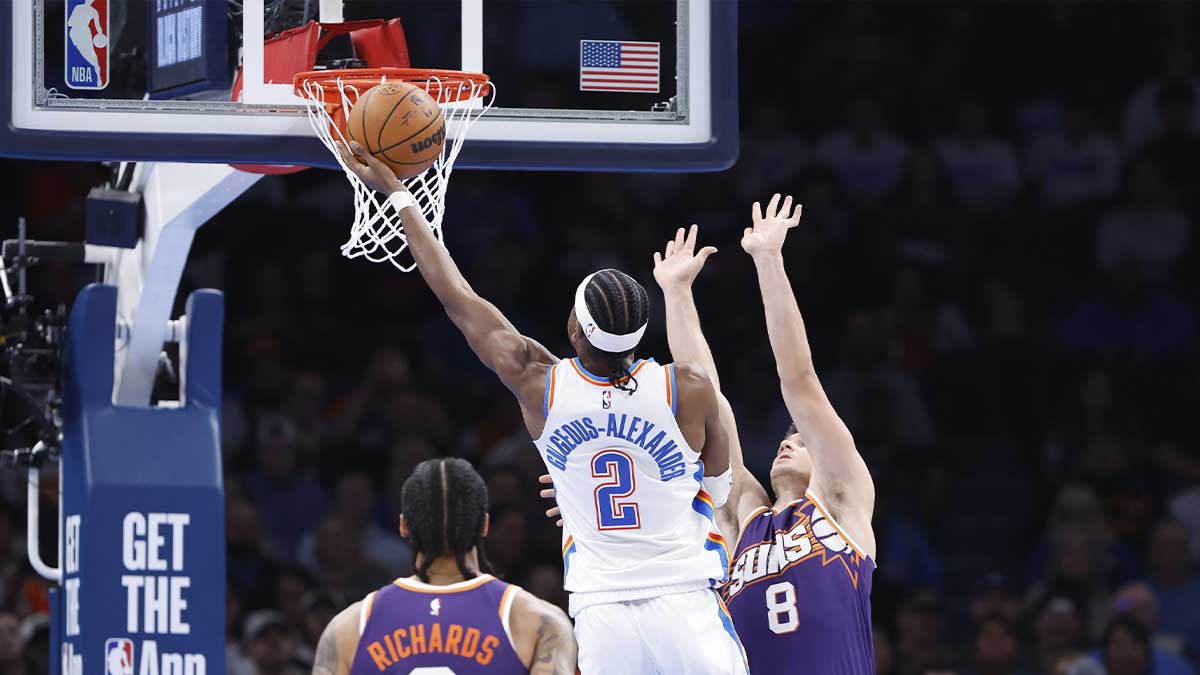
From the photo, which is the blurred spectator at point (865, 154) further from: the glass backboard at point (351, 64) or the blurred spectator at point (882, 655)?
the glass backboard at point (351, 64)

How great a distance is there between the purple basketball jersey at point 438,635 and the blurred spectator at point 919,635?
5.52 m

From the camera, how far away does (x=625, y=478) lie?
5.03m

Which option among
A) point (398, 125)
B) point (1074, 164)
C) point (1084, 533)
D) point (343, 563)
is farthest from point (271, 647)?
point (1074, 164)

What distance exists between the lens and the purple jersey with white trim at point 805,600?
5566 millimetres

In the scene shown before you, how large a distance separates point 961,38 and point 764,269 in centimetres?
869

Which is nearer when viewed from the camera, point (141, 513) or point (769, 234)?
point (769, 234)

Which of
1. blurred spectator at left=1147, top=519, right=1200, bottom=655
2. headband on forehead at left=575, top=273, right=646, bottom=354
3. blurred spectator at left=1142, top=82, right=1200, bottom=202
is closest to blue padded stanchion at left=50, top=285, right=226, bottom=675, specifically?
headband on forehead at left=575, top=273, right=646, bottom=354

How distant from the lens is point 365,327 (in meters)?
12.0

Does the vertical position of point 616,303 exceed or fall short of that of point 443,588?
it exceeds it

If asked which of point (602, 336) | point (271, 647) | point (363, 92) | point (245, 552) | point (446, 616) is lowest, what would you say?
point (271, 647)

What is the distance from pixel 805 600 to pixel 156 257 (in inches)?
109

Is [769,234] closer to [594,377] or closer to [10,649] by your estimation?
[594,377]

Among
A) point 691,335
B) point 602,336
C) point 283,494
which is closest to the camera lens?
point 602,336

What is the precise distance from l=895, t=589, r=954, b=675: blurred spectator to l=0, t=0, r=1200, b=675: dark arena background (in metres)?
0.03
